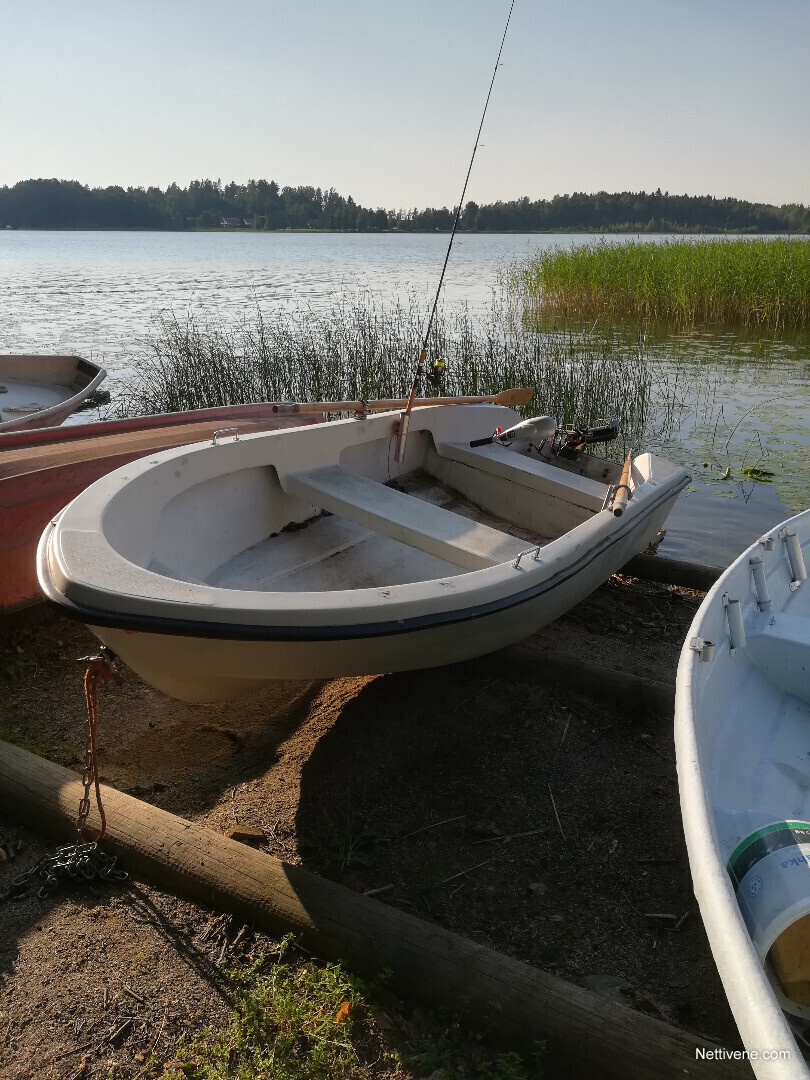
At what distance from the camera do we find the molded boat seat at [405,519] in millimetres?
3477

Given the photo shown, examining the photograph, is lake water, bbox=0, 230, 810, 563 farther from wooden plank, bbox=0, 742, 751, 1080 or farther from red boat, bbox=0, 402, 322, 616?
wooden plank, bbox=0, 742, 751, 1080

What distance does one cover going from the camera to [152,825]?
251 centimetres

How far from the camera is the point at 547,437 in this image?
527cm

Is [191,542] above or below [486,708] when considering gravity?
above

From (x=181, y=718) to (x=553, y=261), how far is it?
56.4 feet

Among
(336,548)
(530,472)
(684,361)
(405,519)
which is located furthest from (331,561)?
(684,361)

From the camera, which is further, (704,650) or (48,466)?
(48,466)

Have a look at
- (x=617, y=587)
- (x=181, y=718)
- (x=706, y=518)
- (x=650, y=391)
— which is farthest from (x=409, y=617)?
(x=650, y=391)

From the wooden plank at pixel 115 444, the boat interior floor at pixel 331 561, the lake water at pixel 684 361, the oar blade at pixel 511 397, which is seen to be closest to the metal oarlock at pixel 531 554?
the boat interior floor at pixel 331 561

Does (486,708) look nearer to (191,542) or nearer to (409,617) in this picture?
(409,617)

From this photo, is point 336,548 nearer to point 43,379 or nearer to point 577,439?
point 577,439

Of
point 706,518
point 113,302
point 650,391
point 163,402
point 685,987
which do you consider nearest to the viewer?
point 685,987

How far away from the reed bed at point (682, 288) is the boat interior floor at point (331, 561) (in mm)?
13025

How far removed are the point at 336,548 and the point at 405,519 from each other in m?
0.54
